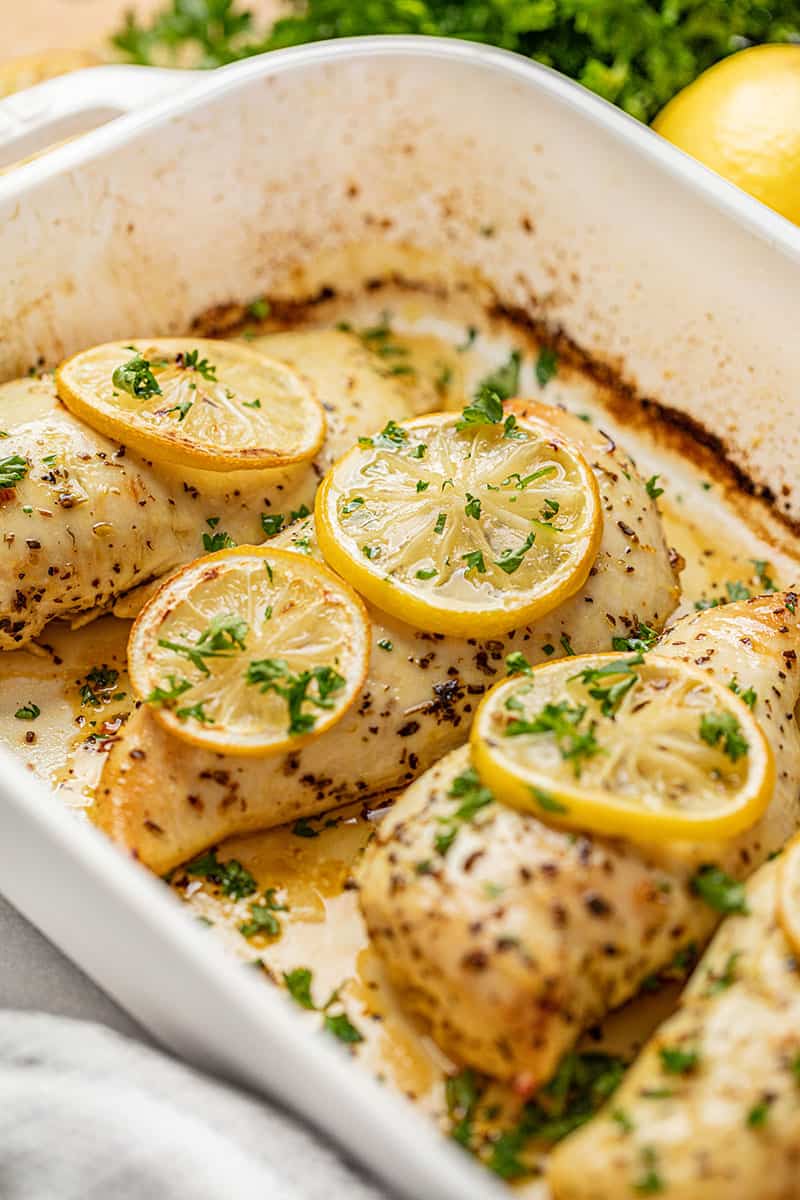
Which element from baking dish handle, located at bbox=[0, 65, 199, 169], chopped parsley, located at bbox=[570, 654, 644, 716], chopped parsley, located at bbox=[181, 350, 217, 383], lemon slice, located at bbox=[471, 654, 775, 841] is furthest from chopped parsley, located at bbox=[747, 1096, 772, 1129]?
baking dish handle, located at bbox=[0, 65, 199, 169]

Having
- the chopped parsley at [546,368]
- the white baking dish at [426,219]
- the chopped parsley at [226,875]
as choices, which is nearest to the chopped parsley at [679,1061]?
the chopped parsley at [226,875]

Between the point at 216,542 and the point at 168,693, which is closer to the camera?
the point at 168,693

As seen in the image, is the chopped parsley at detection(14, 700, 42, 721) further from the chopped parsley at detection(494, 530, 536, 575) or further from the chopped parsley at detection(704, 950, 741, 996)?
the chopped parsley at detection(704, 950, 741, 996)

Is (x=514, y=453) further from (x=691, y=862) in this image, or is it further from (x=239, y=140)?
(x=239, y=140)

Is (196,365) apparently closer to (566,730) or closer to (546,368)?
(546,368)

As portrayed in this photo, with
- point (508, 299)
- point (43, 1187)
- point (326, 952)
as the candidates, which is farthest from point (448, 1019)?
point (508, 299)

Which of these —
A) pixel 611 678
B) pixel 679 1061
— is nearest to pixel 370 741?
pixel 611 678

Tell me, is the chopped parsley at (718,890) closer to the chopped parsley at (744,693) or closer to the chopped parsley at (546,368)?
the chopped parsley at (744,693)
